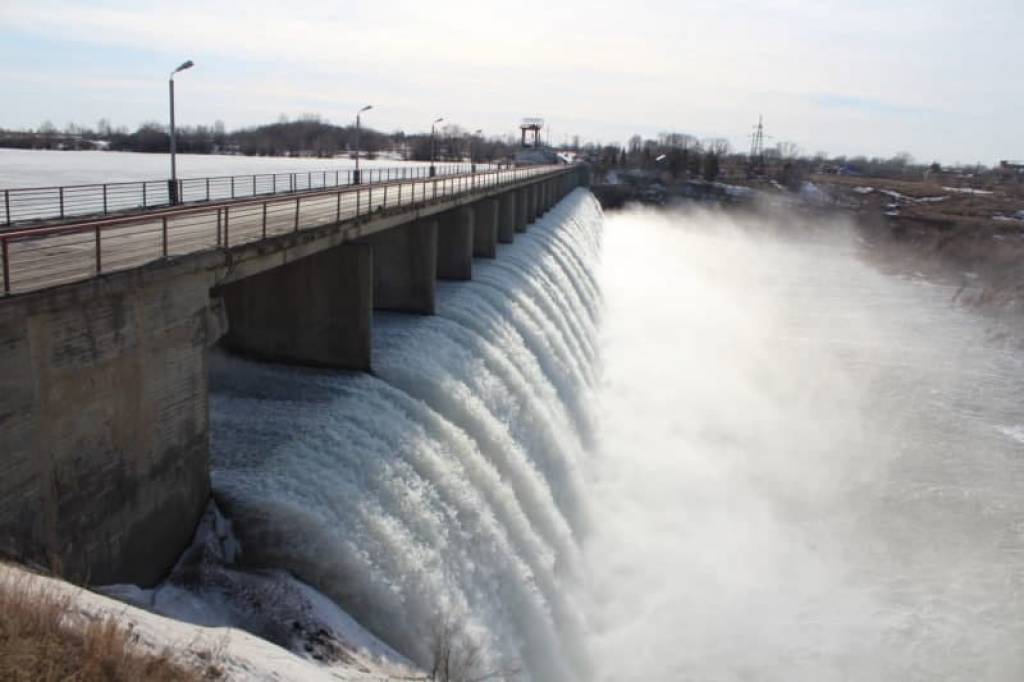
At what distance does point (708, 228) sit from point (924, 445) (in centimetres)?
6797

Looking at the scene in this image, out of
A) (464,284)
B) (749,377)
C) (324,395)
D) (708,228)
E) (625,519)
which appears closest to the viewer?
(324,395)

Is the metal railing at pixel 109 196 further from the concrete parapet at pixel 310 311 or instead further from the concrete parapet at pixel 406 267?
the concrete parapet at pixel 406 267

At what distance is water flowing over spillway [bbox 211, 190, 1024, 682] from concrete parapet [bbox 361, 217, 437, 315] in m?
1.00

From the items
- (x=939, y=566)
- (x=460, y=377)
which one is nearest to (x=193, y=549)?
(x=460, y=377)

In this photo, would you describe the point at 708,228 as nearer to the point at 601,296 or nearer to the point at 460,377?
the point at 601,296

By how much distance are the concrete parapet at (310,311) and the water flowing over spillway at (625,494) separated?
573 millimetres

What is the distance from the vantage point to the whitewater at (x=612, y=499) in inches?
466

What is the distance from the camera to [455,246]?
94.3 feet

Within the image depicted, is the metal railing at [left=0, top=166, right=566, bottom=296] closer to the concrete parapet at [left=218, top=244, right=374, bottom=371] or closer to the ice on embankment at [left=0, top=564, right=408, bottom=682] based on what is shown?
the concrete parapet at [left=218, top=244, right=374, bottom=371]

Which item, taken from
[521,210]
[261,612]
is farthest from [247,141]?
[261,612]

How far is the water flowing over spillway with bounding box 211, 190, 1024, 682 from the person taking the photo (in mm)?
12516

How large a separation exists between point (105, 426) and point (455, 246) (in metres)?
19.9

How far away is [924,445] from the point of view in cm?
2853

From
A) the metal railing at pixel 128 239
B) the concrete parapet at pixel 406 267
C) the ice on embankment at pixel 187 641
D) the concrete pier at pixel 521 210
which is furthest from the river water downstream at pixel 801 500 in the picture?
the metal railing at pixel 128 239
